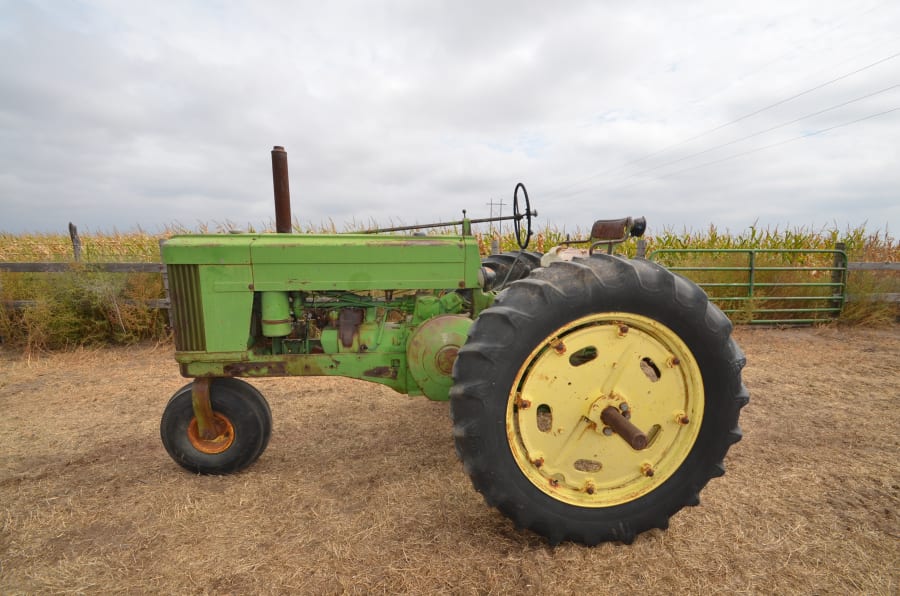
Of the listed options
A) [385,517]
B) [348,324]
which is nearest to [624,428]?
[385,517]

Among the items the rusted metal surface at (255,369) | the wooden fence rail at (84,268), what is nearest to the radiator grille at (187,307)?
the rusted metal surface at (255,369)

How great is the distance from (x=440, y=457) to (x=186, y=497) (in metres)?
1.33

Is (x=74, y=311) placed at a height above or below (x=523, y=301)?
below

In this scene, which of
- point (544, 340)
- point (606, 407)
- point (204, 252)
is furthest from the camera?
point (204, 252)

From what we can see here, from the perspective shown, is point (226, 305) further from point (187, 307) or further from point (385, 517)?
point (385, 517)

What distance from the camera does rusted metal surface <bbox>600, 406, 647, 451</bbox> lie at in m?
1.71

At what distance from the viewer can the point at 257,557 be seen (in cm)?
183

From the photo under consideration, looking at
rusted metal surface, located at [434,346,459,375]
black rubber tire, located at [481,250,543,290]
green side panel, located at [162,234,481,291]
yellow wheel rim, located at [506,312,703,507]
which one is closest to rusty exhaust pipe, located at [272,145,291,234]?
green side panel, located at [162,234,481,291]

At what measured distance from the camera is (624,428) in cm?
176

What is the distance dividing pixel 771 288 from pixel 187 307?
7714 mm

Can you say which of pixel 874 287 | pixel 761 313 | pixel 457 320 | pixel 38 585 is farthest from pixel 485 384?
pixel 874 287

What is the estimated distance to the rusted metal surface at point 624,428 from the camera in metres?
1.71

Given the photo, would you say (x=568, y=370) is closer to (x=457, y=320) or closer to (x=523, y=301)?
(x=523, y=301)

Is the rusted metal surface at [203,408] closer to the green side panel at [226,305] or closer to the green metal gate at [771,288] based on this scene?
the green side panel at [226,305]
